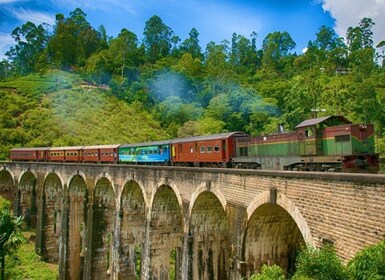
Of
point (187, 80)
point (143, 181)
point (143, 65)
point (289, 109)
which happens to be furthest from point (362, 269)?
point (143, 65)

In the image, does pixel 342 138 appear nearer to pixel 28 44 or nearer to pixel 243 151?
pixel 243 151

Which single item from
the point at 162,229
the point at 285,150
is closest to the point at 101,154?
the point at 162,229

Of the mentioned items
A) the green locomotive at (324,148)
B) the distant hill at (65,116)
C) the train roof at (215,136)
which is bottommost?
the green locomotive at (324,148)

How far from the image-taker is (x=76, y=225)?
32.0m

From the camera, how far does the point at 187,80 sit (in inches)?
3039

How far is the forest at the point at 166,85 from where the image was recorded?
53.9 meters

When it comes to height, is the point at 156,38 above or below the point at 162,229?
above

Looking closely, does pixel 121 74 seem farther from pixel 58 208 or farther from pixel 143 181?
pixel 143 181

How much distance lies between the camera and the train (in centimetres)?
1329

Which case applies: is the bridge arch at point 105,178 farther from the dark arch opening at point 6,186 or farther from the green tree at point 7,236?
the dark arch opening at point 6,186

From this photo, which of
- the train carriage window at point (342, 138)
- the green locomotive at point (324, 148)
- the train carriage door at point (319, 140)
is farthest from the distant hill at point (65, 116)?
the train carriage window at point (342, 138)

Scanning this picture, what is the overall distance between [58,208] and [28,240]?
210 inches

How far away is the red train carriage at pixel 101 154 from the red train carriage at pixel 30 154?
22.8 feet

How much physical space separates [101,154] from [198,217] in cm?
1897
